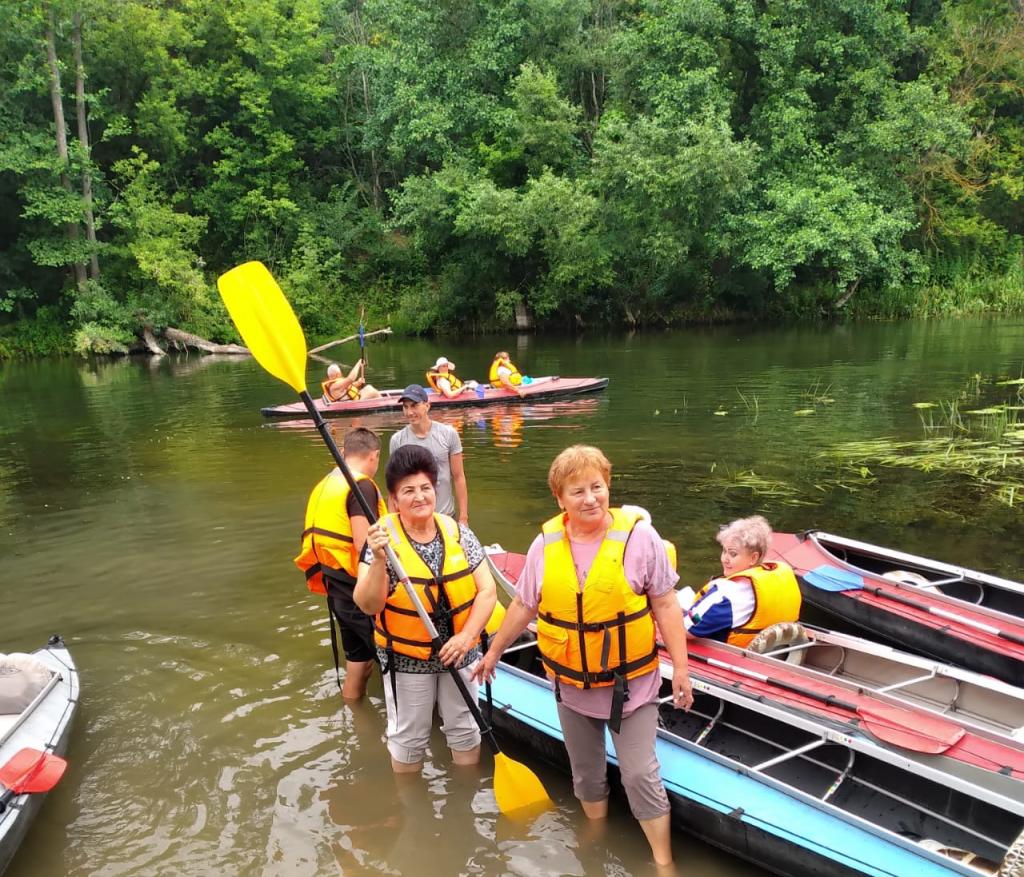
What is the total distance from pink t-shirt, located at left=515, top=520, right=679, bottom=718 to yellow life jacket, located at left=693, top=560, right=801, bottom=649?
124 cm

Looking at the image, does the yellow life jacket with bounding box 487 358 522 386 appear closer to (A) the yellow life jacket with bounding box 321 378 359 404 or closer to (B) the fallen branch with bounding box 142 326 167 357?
(A) the yellow life jacket with bounding box 321 378 359 404

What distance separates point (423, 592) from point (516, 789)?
107cm

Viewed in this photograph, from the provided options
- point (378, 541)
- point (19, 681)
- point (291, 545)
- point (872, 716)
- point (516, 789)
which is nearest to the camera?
point (378, 541)

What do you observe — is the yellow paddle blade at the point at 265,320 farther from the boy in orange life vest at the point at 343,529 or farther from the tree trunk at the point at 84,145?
the tree trunk at the point at 84,145

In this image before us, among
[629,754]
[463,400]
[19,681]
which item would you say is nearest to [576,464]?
[629,754]

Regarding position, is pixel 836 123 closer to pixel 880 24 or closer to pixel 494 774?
pixel 880 24

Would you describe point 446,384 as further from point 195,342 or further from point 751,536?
point 195,342

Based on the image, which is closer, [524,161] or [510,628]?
[510,628]

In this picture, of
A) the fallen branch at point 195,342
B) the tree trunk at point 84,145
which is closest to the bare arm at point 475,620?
the fallen branch at point 195,342

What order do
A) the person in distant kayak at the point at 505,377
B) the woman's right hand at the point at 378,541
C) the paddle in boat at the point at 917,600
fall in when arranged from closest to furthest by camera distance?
1. the woman's right hand at the point at 378,541
2. the paddle in boat at the point at 917,600
3. the person in distant kayak at the point at 505,377

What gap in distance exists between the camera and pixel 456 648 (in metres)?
3.14

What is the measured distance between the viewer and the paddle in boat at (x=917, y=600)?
4.48 m

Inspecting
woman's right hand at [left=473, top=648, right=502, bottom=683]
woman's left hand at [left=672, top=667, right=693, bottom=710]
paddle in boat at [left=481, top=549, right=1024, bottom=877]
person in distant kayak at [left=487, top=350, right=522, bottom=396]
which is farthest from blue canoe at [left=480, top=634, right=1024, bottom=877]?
person in distant kayak at [left=487, top=350, right=522, bottom=396]

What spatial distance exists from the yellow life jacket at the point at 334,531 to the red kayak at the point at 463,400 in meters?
9.74
